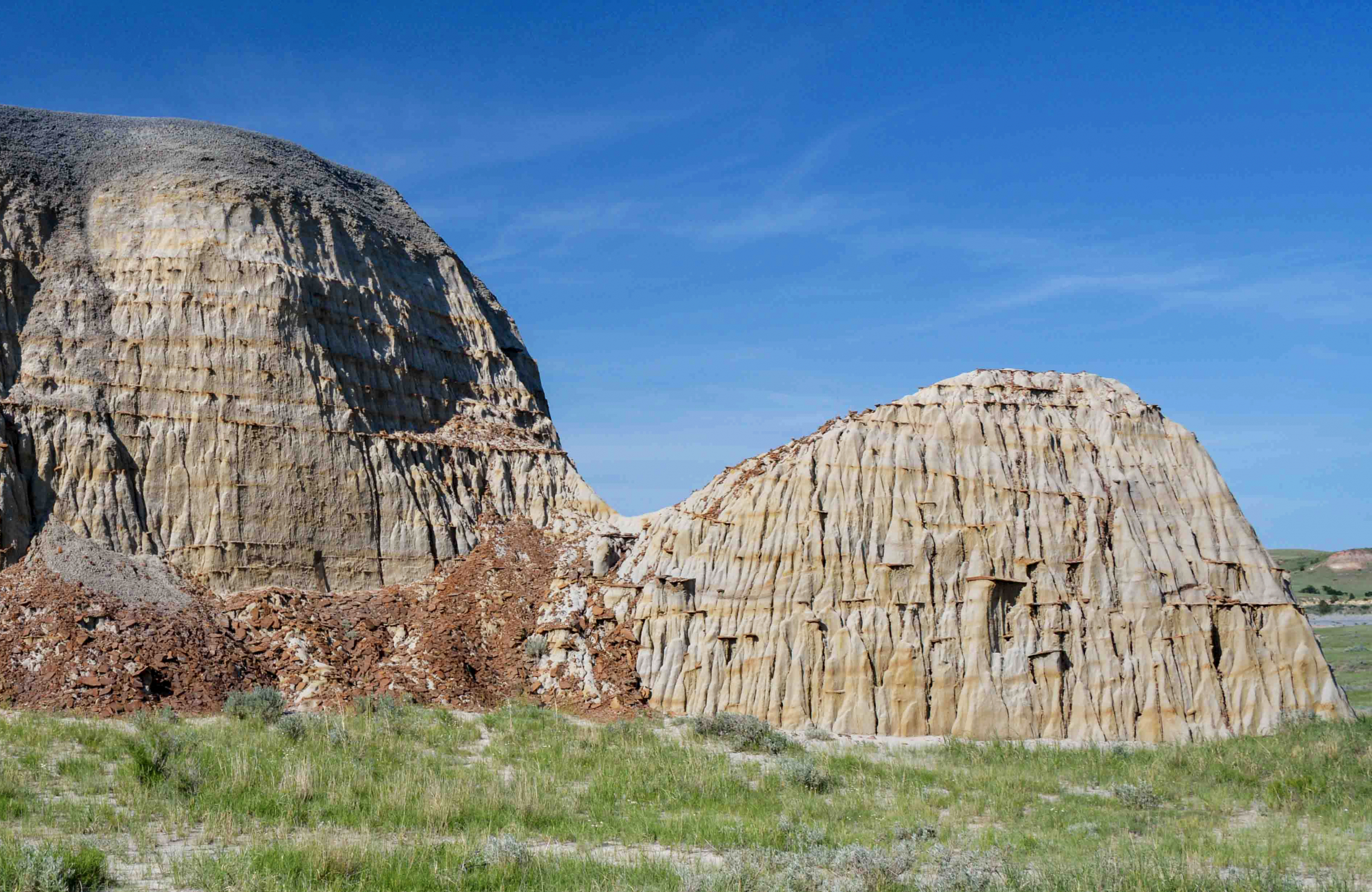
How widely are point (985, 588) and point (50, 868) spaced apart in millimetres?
22376

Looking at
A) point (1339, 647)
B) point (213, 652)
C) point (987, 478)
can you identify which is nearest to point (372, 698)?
point (213, 652)

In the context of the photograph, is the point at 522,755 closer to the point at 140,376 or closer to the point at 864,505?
the point at 864,505

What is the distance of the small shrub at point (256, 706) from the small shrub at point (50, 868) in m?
12.5

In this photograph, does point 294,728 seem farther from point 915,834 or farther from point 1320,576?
point 1320,576

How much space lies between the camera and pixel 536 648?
1277 inches

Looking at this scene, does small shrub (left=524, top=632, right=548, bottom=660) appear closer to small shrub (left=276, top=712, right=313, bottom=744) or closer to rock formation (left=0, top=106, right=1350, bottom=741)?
rock formation (left=0, top=106, right=1350, bottom=741)

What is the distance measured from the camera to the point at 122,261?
3684cm

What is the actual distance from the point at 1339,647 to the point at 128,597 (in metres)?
50.3

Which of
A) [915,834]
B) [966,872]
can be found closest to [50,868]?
[966,872]

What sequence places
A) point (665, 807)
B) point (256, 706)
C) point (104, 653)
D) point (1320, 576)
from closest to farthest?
point (665, 807)
point (256, 706)
point (104, 653)
point (1320, 576)

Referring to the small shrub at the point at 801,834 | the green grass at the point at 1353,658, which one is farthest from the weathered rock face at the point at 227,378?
the green grass at the point at 1353,658

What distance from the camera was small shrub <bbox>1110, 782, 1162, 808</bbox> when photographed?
20.4 metres

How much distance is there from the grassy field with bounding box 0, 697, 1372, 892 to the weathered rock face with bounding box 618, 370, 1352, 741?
2499 mm

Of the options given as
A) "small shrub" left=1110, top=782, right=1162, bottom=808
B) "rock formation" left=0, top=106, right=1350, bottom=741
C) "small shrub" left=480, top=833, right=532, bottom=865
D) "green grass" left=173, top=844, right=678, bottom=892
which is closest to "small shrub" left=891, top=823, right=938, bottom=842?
"green grass" left=173, top=844, right=678, bottom=892
